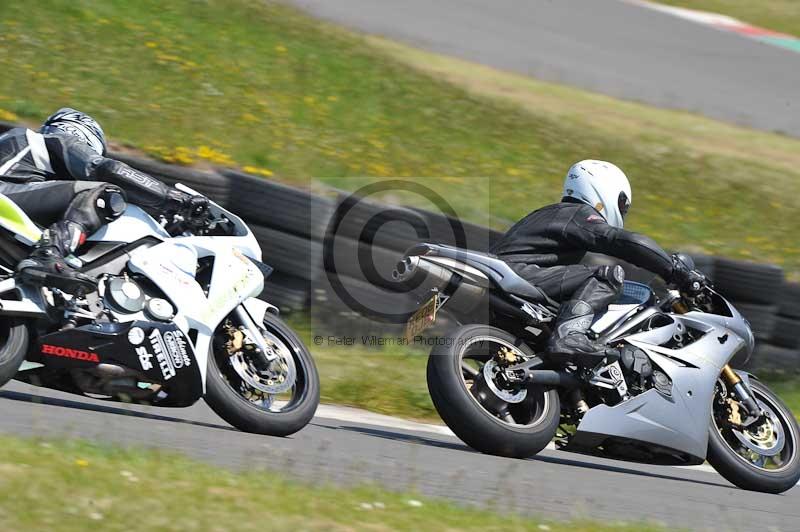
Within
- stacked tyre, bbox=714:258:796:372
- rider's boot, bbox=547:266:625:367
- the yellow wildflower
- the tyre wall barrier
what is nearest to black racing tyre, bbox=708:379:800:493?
rider's boot, bbox=547:266:625:367

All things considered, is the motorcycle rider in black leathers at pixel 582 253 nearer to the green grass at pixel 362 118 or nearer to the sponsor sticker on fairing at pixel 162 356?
the sponsor sticker on fairing at pixel 162 356

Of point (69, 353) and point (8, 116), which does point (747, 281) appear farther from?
point (8, 116)

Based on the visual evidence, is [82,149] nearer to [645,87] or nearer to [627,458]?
[627,458]

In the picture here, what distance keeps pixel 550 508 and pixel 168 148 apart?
6.70 m

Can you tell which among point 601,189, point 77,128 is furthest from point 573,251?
point 77,128

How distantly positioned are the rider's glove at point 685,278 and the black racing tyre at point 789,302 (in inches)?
104

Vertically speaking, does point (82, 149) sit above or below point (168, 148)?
above

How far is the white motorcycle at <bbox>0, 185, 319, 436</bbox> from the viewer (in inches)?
220

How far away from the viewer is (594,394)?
6.58 m

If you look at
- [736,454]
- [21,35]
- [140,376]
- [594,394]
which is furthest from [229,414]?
[21,35]

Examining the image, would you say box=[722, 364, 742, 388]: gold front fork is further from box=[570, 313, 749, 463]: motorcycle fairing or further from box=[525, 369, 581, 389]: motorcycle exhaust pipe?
box=[525, 369, 581, 389]: motorcycle exhaust pipe

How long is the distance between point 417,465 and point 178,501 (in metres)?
1.81

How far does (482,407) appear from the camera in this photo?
617 centimetres

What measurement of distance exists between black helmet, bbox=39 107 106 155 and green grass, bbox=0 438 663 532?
193 cm
